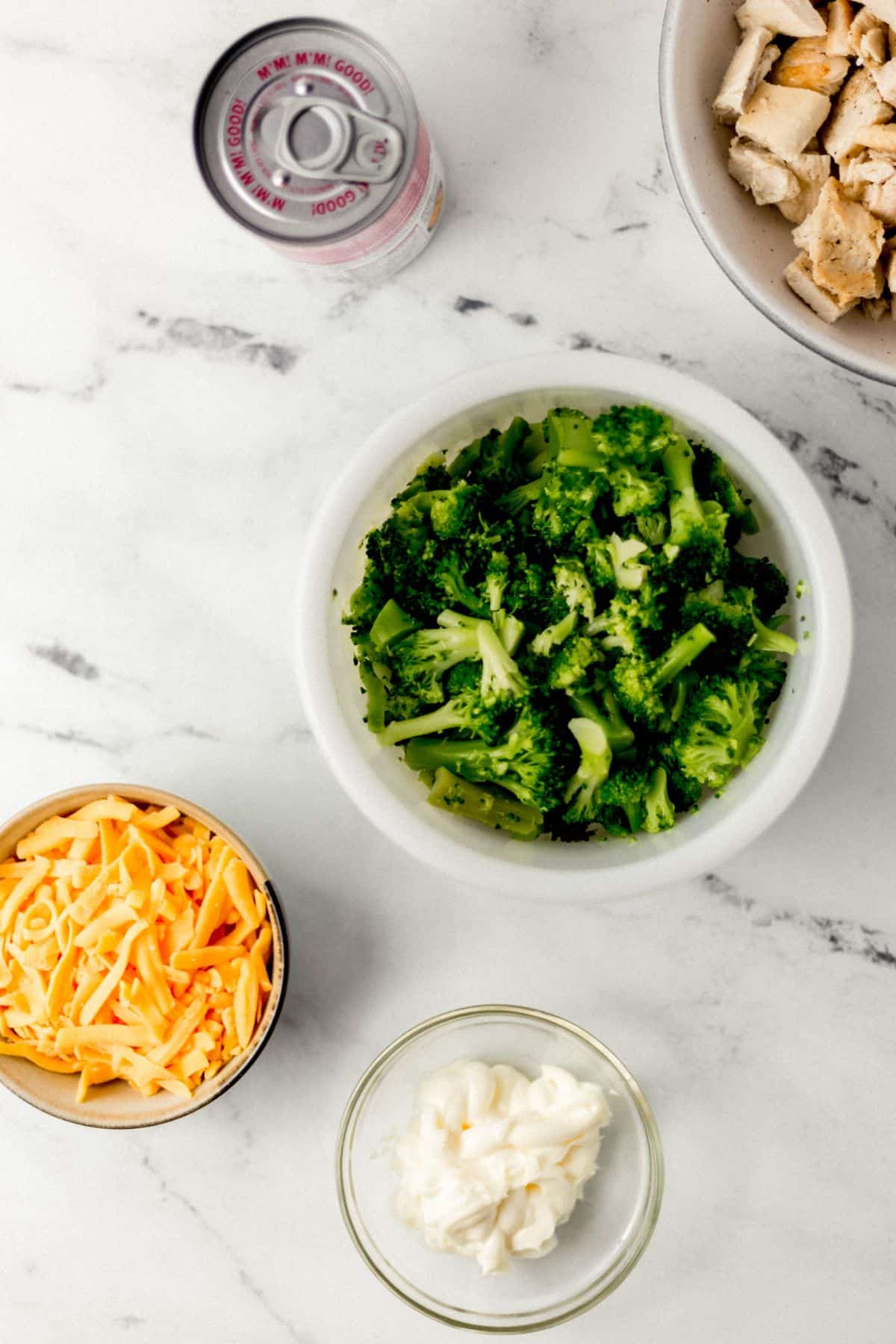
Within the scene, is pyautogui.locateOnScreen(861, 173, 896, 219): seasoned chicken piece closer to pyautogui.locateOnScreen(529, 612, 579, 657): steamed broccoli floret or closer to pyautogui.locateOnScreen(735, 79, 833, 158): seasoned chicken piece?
pyautogui.locateOnScreen(735, 79, 833, 158): seasoned chicken piece

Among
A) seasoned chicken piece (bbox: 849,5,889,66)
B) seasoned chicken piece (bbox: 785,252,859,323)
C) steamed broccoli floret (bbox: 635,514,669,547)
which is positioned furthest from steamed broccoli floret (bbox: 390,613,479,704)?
seasoned chicken piece (bbox: 849,5,889,66)

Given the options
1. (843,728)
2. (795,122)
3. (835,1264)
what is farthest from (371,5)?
(835,1264)

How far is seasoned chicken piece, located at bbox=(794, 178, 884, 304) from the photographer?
132cm

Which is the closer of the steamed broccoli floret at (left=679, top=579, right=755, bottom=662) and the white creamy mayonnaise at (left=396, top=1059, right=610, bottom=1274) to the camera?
the steamed broccoli floret at (left=679, top=579, right=755, bottom=662)

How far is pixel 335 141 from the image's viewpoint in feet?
4.22

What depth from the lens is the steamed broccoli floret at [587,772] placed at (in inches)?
50.1

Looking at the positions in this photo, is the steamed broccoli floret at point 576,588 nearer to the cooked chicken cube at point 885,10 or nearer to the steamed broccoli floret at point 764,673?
the steamed broccoli floret at point 764,673

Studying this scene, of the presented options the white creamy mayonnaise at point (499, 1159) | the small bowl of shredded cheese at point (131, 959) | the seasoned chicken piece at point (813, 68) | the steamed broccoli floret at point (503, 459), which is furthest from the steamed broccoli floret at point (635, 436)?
the white creamy mayonnaise at point (499, 1159)

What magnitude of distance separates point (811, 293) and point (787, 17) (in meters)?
0.31

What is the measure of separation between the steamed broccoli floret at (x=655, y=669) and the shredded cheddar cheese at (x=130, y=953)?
1.85 feet

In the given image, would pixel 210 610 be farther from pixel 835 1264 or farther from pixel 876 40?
pixel 835 1264

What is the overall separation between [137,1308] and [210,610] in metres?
1.01

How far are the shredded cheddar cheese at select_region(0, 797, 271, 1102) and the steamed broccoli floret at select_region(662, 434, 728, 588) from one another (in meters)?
0.67

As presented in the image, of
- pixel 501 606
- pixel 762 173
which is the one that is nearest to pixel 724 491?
pixel 501 606
